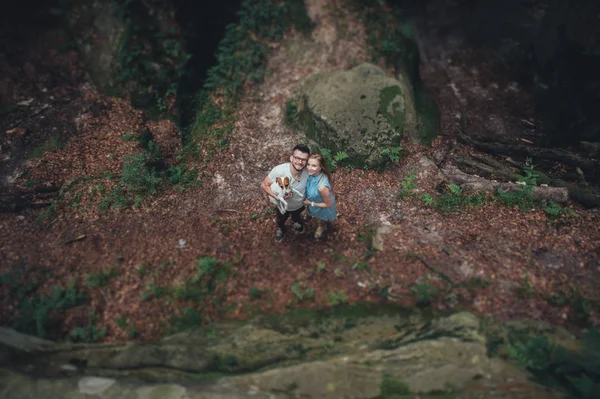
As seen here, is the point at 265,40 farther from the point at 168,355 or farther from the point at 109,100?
the point at 168,355

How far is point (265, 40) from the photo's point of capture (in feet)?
32.3

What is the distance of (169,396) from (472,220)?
5844mm

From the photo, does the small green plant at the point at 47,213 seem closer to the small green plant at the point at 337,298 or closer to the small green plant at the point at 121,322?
the small green plant at the point at 121,322

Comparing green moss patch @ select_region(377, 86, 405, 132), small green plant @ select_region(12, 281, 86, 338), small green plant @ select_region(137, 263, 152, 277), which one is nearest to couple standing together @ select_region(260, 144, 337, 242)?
small green plant @ select_region(137, 263, 152, 277)

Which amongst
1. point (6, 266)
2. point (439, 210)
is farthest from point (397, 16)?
point (6, 266)

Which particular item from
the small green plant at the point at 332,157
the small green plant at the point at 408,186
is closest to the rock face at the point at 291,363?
the small green plant at the point at 408,186

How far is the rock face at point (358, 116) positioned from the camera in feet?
26.3

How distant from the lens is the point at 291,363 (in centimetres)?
513

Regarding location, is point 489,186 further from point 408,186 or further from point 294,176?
point 294,176

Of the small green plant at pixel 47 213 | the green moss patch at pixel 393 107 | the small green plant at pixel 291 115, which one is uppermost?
the green moss patch at pixel 393 107

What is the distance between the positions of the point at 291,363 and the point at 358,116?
527cm

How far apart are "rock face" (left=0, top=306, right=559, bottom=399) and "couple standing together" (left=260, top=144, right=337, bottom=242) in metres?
1.67

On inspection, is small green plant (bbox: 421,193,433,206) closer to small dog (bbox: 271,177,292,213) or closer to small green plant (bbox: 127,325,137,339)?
small dog (bbox: 271,177,292,213)

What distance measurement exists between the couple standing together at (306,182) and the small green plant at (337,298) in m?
1.22
